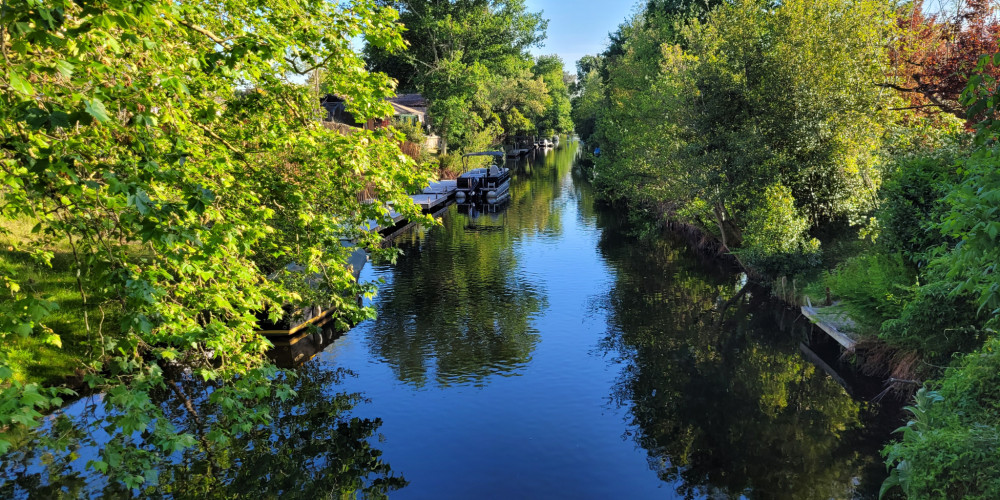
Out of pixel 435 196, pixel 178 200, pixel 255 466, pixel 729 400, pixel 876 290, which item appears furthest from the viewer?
pixel 435 196

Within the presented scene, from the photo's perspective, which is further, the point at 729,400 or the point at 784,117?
the point at 784,117

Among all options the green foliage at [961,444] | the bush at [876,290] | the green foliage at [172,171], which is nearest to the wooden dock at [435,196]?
the bush at [876,290]

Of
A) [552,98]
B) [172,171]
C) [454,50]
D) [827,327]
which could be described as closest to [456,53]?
[454,50]

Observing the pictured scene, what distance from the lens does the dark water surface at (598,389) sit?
12391 millimetres

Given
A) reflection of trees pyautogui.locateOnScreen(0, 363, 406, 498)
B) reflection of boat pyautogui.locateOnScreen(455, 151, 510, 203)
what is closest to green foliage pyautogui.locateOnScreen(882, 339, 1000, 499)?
reflection of trees pyautogui.locateOnScreen(0, 363, 406, 498)

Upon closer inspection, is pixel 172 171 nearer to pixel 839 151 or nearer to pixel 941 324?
pixel 941 324

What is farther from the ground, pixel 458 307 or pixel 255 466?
pixel 458 307

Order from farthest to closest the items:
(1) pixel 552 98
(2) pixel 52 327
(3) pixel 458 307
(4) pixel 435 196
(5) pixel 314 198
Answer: (1) pixel 552 98 < (4) pixel 435 196 < (3) pixel 458 307 < (2) pixel 52 327 < (5) pixel 314 198

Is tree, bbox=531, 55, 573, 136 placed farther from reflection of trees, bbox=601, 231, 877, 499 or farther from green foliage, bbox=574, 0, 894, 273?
reflection of trees, bbox=601, 231, 877, 499

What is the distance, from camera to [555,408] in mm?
15406

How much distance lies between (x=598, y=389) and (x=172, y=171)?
494 inches

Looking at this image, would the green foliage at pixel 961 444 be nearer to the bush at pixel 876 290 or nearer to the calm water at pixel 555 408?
the calm water at pixel 555 408

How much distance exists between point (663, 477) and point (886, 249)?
9.26 metres

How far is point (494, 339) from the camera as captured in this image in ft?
66.0
